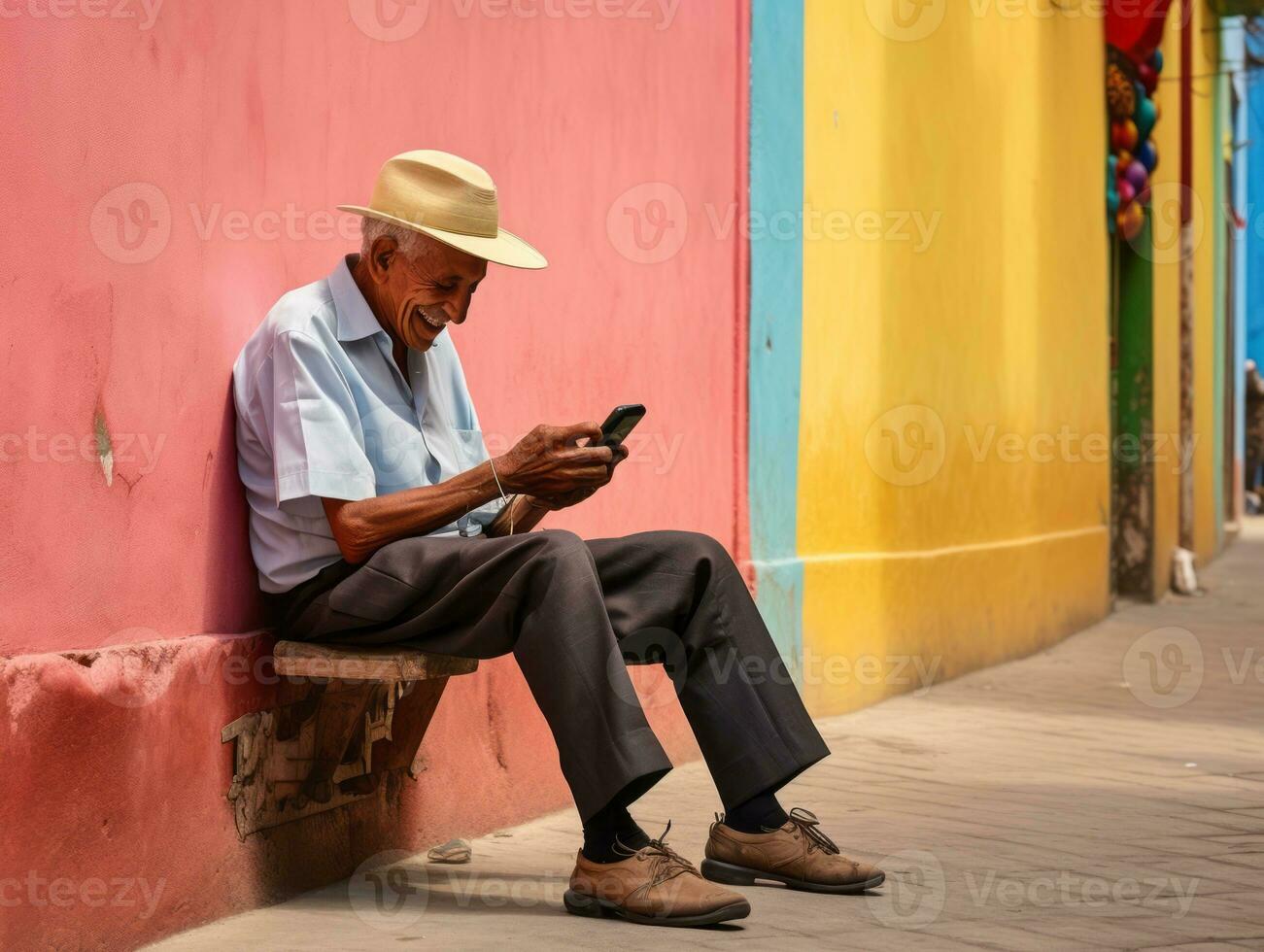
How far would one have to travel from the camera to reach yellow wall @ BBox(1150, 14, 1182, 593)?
40.9 ft

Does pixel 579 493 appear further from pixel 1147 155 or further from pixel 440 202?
pixel 1147 155

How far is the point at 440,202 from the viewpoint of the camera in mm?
3584

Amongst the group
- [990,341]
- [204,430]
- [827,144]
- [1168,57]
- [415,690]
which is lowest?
[415,690]

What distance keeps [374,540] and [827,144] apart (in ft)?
12.6

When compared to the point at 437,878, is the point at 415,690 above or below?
above

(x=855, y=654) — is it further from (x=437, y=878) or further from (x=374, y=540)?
(x=374, y=540)

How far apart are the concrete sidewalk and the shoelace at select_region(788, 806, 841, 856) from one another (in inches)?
4.2

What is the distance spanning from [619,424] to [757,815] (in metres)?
0.88

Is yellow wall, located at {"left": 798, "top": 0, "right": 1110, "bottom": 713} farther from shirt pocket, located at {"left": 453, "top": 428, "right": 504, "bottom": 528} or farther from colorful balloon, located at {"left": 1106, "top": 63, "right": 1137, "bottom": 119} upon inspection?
shirt pocket, located at {"left": 453, "top": 428, "right": 504, "bottom": 528}

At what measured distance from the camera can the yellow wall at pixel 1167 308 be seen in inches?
491

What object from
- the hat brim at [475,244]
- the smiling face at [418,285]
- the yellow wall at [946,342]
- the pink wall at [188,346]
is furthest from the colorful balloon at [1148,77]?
the smiling face at [418,285]

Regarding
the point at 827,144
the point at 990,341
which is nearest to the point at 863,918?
the point at 827,144

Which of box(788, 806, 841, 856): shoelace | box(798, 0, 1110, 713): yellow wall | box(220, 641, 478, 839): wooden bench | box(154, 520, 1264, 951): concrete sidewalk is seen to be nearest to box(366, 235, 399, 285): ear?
box(220, 641, 478, 839): wooden bench

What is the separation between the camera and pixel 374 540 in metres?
3.42
